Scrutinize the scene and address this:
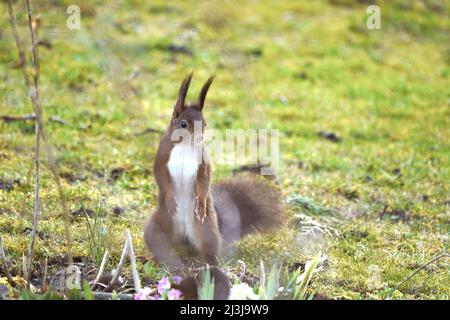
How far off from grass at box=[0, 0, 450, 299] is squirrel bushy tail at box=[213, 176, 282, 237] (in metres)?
0.11

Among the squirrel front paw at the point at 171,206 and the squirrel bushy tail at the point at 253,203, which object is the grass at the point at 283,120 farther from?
the squirrel front paw at the point at 171,206

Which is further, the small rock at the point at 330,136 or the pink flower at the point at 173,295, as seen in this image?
the small rock at the point at 330,136

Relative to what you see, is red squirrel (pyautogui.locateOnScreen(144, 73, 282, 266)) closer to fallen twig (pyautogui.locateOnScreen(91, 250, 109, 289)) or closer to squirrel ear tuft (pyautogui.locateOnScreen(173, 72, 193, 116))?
squirrel ear tuft (pyautogui.locateOnScreen(173, 72, 193, 116))

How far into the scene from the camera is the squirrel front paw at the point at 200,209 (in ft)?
10.2

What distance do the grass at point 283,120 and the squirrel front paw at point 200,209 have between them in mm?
311

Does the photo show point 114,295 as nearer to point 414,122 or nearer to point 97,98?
point 97,98

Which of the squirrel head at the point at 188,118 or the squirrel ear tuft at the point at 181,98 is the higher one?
the squirrel ear tuft at the point at 181,98

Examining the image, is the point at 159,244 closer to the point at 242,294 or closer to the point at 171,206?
the point at 171,206

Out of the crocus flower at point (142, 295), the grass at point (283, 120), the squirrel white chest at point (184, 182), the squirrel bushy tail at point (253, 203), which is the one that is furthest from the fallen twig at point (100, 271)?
the squirrel bushy tail at point (253, 203)

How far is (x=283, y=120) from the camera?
5922 mm

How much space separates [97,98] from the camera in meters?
5.80

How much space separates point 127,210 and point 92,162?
0.80 meters

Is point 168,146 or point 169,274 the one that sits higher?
point 168,146

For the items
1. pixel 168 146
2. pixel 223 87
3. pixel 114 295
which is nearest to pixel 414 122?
pixel 223 87
